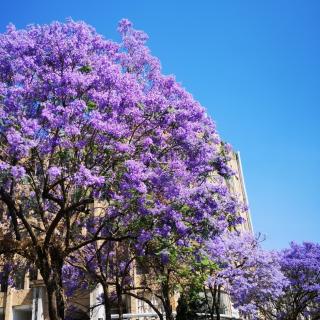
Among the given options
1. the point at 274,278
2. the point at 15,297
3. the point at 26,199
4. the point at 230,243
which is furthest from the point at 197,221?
the point at 15,297

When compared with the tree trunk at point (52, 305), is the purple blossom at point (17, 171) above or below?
above

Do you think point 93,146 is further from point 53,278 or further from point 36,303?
point 36,303

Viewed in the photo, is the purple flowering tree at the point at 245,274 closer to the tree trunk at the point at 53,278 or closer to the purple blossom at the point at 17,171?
the tree trunk at the point at 53,278

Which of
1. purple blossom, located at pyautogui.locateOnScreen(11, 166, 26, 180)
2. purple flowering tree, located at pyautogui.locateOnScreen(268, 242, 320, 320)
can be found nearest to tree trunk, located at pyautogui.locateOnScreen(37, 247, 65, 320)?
purple blossom, located at pyautogui.locateOnScreen(11, 166, 26, 180)

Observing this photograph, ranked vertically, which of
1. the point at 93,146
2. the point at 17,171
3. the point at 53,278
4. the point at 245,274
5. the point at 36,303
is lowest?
the point at 53,278

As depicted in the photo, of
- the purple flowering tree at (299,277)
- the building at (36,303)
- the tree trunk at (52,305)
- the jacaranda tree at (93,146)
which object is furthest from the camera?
the building at (36,303)

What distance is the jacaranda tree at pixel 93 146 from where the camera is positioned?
12805 mm

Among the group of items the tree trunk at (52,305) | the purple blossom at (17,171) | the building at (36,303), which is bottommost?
the tree trunk at (52,305)

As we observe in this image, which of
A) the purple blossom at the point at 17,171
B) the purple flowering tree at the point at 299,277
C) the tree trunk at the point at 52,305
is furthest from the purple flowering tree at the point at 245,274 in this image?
the purple blossom at the point at 17,171

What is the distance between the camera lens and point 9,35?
14086 mm

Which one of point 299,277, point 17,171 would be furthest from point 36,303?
point 17,171

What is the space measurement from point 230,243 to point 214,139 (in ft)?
36.6

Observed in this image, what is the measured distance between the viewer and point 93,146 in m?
13.6

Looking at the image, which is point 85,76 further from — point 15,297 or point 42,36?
point 15,297
